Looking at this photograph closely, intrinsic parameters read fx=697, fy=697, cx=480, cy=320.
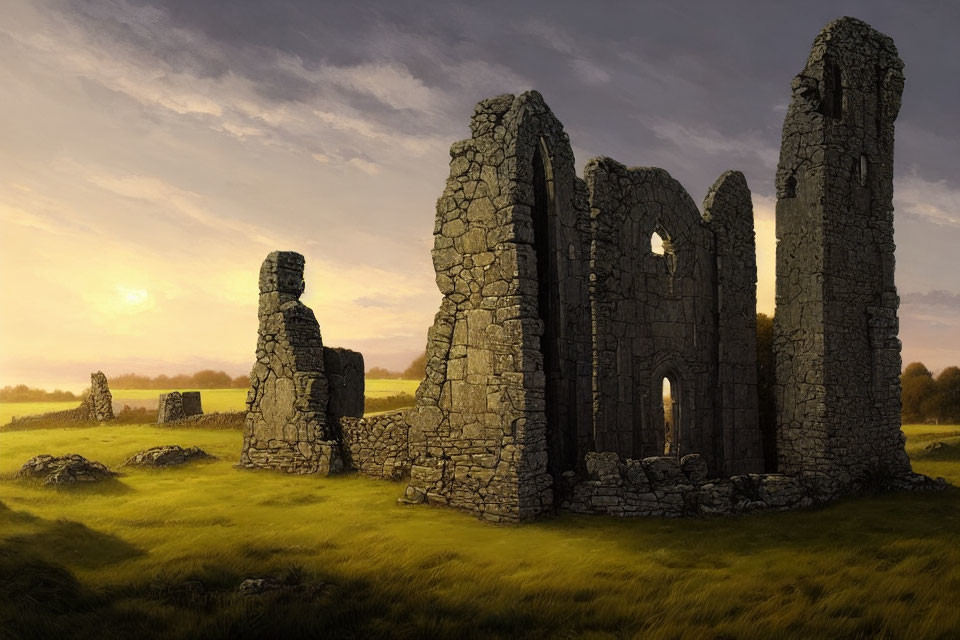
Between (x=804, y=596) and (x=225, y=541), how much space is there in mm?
7942

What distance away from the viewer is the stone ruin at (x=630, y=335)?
12562mm

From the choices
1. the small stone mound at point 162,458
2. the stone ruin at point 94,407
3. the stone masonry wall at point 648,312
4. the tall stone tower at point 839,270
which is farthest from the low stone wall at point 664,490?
the stone ruin at point 94,407

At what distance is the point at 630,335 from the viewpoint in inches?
635

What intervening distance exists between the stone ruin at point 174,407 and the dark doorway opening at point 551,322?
19.9m

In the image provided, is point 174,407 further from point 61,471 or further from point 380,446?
point 380,446

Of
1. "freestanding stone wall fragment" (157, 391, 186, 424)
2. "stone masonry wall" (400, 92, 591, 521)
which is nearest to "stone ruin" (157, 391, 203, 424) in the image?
"freestanding stone wall fragment" (157, 391, 186, 424)

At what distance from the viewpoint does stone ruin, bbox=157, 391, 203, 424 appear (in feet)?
94.1

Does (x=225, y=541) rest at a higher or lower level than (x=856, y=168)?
lower

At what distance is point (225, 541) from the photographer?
34.1 ft

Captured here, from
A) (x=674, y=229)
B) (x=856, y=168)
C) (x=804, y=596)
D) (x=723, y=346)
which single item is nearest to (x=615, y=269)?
(x=674, y=229)

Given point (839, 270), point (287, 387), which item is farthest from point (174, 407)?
Answer: point (839, 270)

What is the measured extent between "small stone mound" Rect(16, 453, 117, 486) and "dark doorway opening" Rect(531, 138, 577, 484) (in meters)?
10.1

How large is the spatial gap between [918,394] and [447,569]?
31.6 m

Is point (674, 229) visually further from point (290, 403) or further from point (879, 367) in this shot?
point (290, 403)
